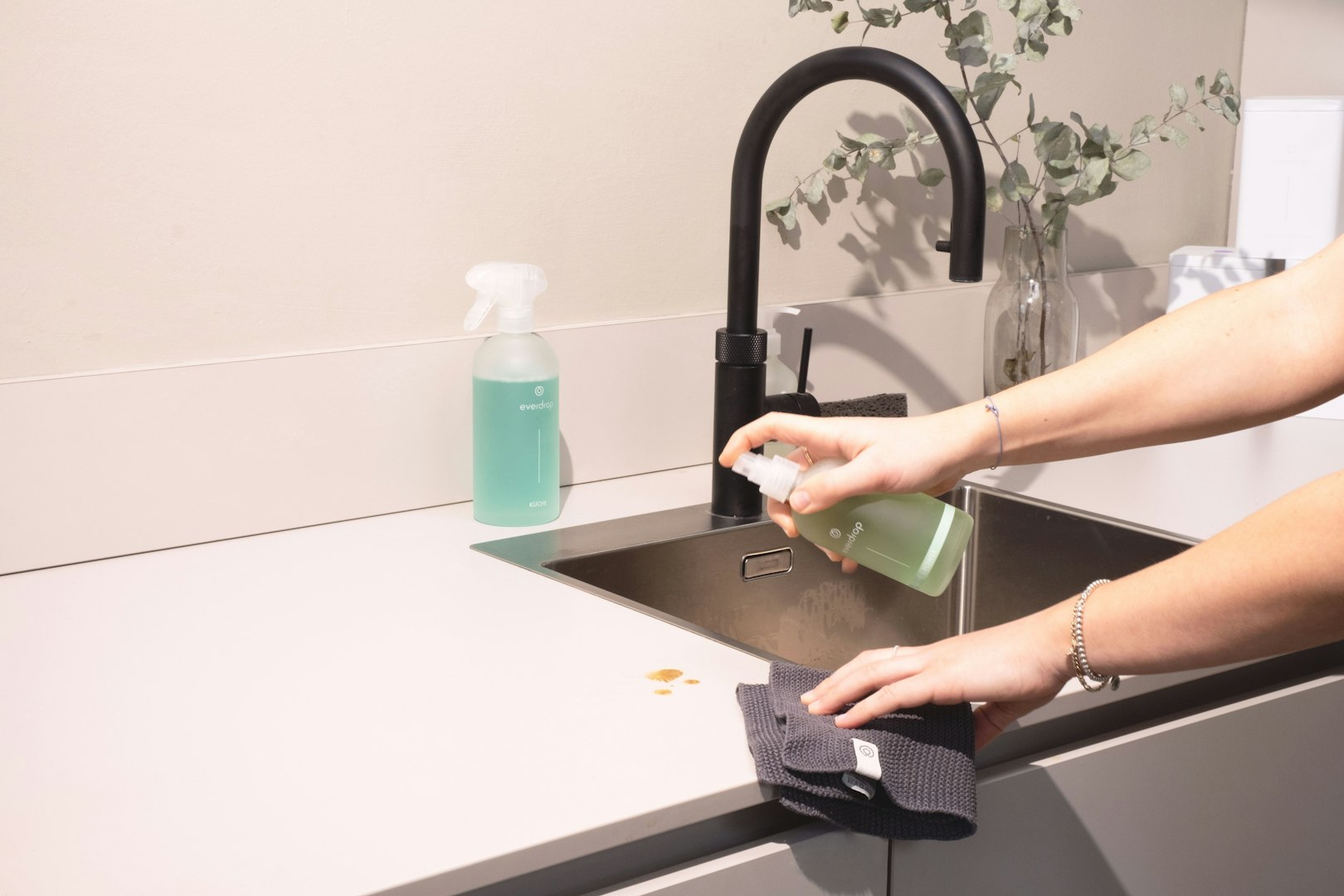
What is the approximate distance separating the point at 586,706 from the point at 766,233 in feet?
2.72

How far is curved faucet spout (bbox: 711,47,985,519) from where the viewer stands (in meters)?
1.12

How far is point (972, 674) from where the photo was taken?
774 mm

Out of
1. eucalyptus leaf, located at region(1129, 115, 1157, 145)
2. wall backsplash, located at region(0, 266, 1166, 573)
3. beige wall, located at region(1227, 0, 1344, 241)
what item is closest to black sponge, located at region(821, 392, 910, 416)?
wall backsplash, located at region(0, 266, 1166, 573)

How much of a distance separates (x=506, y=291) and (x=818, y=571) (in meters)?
0.45

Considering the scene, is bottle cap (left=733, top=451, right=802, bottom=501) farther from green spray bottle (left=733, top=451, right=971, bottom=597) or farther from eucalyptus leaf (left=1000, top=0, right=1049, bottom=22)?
eucalyptus leaf (left=1000, top=0, right=1049, bottom=22)

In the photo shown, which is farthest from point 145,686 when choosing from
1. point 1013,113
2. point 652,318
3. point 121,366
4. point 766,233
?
point 1013,113

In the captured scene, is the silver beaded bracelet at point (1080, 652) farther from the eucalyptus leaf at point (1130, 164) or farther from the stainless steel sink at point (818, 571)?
the eucalyptus leaf at point (1130, 164)

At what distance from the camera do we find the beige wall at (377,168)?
108 cm

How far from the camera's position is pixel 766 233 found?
151cm

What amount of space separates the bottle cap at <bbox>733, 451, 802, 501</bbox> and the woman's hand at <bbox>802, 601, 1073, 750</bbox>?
14cm

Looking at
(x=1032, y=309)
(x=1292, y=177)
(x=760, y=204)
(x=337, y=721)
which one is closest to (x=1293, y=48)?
(x=1292, y=177)

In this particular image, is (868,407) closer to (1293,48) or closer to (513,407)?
(513,407)

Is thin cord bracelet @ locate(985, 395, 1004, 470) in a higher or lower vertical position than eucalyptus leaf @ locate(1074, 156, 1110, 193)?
lower

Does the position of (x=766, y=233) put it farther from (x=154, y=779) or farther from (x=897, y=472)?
(x=154, y=779)
